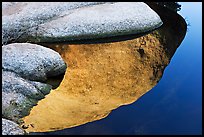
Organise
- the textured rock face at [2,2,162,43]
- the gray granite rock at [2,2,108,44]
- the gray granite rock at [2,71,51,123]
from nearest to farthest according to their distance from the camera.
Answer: the gray granite rock at [2,71,51,123]
the gray granite rock at [2,2,108,44]
the textured rock face at [2,2,162,43]

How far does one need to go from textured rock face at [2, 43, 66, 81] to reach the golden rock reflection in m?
0.73

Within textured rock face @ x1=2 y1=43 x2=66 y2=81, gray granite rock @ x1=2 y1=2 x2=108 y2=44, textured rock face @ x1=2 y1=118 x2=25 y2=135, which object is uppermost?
textured rock face @ x1=2 y1=118 x2=25 y2=135

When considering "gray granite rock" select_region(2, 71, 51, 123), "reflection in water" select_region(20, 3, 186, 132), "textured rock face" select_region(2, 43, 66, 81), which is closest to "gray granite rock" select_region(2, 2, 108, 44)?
"reflection in water" select_region(20, 3, 186, 132)

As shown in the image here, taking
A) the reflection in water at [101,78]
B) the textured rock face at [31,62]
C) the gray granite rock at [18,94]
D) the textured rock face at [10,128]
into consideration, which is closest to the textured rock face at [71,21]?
the reflection in water at [101,78]

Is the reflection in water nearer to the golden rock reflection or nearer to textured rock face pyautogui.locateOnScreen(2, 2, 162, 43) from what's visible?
the golden rock reflection

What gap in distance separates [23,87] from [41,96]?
2.73 feet

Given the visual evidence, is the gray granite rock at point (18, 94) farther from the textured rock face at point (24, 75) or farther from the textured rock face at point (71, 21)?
the textured rock face at point (71, 21)

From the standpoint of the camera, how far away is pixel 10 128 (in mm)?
12500

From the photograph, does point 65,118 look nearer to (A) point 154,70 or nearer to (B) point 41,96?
(B) point 41,96

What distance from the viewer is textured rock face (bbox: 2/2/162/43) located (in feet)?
69.5

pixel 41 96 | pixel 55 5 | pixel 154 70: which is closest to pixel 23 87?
pixel 41 96

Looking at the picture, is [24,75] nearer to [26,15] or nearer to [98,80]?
[98,80]

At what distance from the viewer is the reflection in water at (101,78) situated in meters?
14.6

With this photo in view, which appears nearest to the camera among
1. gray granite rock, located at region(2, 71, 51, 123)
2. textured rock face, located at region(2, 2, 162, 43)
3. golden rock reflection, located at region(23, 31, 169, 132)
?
gray granite rock, located at region(2, 71, 51, 123)
